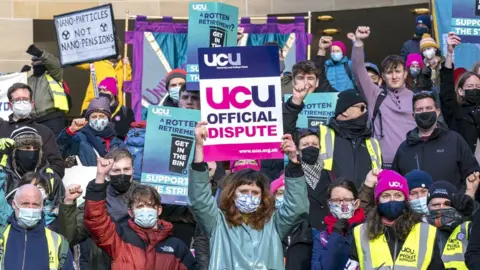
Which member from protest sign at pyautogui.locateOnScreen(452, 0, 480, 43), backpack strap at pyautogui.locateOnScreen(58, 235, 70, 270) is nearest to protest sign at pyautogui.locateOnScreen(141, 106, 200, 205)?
backpack strap at pyautogui.locateOnScreen(58, 235, 70, 270)

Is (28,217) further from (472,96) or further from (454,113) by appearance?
(454,113)

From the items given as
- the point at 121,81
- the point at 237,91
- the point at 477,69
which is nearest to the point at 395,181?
the point at 237,91

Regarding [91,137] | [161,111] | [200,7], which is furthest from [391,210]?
[200,7]

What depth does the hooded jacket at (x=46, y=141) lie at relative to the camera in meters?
13.7

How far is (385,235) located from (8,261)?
2.88m

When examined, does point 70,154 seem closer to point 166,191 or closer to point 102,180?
point 166,191

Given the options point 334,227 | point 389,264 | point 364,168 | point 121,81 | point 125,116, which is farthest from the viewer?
point 121,81

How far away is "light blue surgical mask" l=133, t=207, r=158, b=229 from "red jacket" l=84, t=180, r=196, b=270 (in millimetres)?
52

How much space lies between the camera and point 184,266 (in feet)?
38.4

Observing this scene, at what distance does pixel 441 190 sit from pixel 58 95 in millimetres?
5978

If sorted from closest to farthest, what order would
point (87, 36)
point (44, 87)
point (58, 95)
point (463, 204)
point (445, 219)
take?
point (445, 219)
point (463, 204)
point (87, 36)
point (58, 95)
point (44, 87)

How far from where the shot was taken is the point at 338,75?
17375mm

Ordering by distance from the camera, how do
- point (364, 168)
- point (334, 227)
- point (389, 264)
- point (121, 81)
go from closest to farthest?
point (389, 264) → point (334, 227) → point (364, 168) → point (121, 81)

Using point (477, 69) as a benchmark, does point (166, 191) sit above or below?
below
